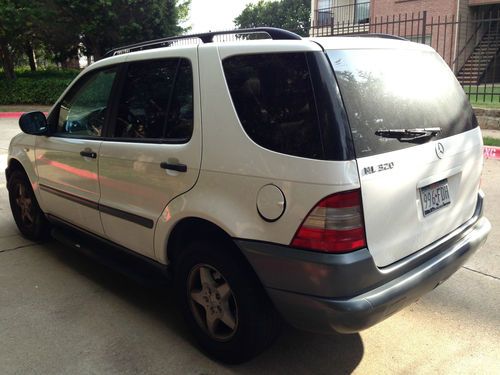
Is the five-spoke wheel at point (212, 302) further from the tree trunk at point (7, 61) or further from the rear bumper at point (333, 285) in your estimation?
the tree trunk at point (7, 61)

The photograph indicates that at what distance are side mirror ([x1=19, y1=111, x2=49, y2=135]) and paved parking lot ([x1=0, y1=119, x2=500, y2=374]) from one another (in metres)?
1.23

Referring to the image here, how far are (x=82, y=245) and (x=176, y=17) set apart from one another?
21172 millimetres

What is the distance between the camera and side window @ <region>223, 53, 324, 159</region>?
2.30 meters

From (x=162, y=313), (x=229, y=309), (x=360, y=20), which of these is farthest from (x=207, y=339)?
(x=360, y=20)

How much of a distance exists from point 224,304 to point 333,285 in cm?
75

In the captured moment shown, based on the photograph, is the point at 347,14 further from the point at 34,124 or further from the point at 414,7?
the point at 34,124

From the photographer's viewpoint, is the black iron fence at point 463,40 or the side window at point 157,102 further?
the black iron fence at point 463,40

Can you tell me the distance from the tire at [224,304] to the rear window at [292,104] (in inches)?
28.1

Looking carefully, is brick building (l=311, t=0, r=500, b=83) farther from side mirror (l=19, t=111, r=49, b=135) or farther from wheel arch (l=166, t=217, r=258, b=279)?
wheel arch (l=166, t=217, r=258, b=279)

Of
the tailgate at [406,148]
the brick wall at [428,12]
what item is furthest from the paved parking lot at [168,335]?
the brick wall at [428,12]

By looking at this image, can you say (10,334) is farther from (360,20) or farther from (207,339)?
(360,20)

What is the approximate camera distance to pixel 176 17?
2309 centimetres

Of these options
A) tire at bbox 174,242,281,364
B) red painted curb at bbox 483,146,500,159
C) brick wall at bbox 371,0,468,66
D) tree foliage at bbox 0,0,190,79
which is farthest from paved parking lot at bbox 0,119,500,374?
brick wall at bbox 371,0,468,66

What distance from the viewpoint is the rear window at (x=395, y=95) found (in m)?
2.35
